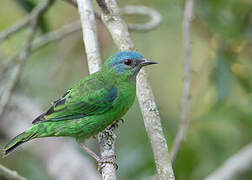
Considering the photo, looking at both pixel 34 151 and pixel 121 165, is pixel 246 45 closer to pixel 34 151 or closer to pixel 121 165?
pixel 121 165

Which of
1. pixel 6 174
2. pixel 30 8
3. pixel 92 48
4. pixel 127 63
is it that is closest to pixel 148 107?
pixel 92 48

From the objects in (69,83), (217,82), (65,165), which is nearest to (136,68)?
(217,82)

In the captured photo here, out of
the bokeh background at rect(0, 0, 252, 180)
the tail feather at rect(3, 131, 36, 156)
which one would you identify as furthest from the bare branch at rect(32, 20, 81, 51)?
the tail feather at rect(3, 131, 36, 156)

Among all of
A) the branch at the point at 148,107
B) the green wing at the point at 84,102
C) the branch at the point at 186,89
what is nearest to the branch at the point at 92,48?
the branch at the point at 148,107

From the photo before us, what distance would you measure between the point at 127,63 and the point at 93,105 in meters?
0.54

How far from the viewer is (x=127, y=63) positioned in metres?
4.29

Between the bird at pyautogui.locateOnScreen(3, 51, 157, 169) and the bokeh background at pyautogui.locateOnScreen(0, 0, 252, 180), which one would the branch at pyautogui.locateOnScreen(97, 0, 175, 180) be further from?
the bokeh background at pyautogui.locateOnScreen(0, 0, 252, 180)

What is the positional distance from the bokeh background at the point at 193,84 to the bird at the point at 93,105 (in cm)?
85

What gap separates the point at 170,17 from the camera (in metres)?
6.32

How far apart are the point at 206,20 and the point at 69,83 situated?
2498 millimetres

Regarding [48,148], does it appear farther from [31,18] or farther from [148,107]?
[148,107]

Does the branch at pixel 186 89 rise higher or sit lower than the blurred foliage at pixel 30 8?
lower

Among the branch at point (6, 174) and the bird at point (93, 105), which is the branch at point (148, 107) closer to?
the bird at point (93, 105)

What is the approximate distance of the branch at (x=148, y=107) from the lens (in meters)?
3.13
